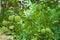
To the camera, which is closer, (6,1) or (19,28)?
(6,1)

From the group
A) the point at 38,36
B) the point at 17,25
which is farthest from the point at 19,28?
the point at 38,36

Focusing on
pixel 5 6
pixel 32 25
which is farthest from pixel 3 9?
pixel 32 25

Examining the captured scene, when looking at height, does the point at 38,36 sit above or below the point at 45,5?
below

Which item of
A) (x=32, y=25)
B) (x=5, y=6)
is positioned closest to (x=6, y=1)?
(x=5, y=6)

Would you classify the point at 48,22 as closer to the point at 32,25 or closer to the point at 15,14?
the point at 32,25

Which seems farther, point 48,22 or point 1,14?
point 48,22

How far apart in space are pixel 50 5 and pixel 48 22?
80 millimetres

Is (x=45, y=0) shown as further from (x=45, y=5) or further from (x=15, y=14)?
(x=15, y=14)

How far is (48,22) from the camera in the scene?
2.72 feet

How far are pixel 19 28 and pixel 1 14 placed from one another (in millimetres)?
178

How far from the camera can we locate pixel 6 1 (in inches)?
28.6

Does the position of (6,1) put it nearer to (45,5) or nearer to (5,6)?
(5,6)

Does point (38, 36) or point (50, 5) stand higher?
point (50, 5)

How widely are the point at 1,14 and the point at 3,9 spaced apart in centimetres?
3
